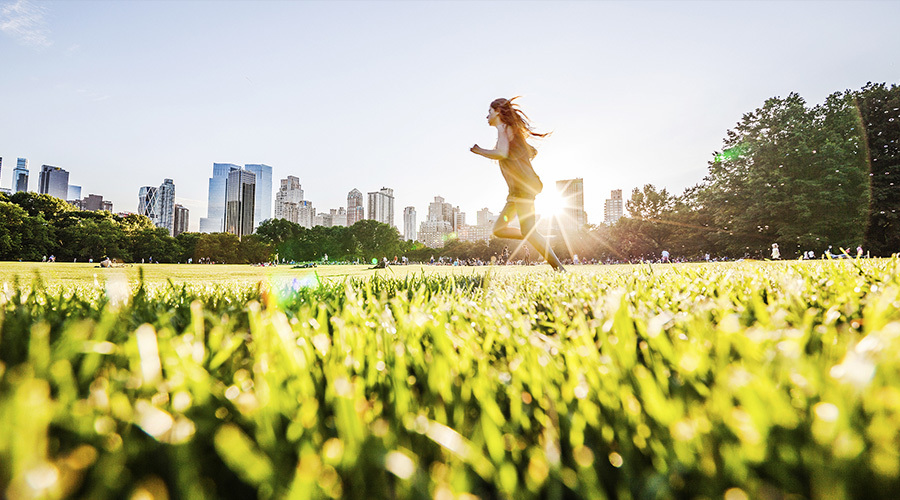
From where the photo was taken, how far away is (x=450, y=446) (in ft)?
2.12

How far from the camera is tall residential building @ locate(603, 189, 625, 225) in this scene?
18662cm

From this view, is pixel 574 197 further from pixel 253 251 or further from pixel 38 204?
pixel 38 204

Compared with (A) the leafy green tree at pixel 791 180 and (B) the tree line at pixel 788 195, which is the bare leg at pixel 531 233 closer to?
(B) the tree line at pixel 788 195

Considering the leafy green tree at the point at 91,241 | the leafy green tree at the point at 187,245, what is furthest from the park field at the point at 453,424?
the leafy green tree at the point at 187,245

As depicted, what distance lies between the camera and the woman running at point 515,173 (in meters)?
6.63

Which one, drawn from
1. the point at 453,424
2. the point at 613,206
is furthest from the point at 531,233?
the point at 613,206

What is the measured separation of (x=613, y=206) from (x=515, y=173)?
199 meters

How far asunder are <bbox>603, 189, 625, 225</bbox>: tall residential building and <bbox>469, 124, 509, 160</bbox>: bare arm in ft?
634

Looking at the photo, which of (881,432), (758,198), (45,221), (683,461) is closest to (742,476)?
(683,461)

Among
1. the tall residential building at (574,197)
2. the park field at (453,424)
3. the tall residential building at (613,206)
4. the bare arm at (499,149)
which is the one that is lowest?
the park field at (453,424)

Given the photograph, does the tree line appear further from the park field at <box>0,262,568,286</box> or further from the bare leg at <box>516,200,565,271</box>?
the bare leg at <box>516,200,565,271</box>

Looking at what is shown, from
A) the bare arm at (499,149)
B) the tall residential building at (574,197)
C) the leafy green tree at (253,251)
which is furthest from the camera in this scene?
the tall residential building at (574,197)

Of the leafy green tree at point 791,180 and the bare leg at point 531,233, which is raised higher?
the leafy green tree at point 791,180

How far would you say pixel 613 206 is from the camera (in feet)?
625
